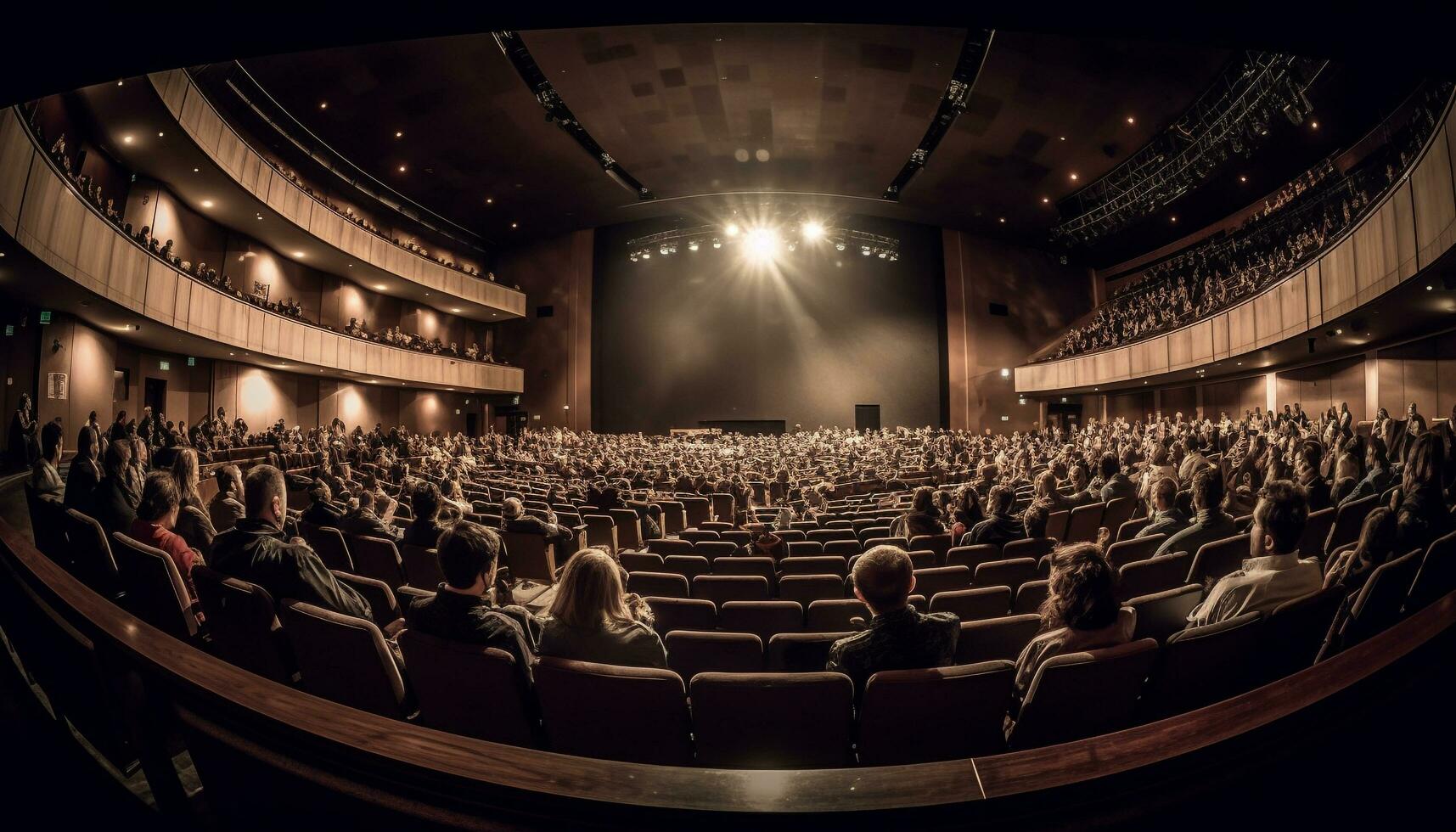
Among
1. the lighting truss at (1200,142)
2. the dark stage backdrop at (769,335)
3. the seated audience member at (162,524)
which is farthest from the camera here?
the dark stage backdrop at (769,335)

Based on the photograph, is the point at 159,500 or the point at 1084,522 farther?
the point at 1084,522

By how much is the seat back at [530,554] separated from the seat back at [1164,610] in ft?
16.0

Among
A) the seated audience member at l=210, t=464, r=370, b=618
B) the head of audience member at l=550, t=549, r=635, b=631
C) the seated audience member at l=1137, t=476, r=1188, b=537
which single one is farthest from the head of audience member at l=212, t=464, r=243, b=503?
the seated audience member at l=1137, t=476, r=1188, b=537

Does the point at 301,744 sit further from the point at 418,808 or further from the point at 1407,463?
the point at 1407,463

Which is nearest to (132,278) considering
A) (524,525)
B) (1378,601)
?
(524,525)

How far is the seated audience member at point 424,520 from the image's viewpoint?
15.6 ft

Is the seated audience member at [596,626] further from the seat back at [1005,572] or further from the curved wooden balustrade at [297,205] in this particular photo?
the curved wooden balustrade at [297,205]

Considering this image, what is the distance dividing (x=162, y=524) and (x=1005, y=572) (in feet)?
16.6

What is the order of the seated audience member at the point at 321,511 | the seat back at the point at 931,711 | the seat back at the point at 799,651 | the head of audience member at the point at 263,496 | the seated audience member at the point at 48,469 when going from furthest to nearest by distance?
the seated audience member at the point at 48,469 → the seated audience member at the point at 321,511 → the head of audience member at the point at 263,496 → the seat back at the point at 799,651 → the seat back at the point at 931,711

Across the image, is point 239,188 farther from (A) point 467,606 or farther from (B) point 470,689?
(B) point 470,689

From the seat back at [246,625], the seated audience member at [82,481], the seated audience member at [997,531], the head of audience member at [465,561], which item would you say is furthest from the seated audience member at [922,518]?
the seated audience member at [82,481]

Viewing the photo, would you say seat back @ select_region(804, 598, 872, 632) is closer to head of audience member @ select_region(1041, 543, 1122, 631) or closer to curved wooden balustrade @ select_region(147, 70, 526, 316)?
head of audience member @ select_region(1041, 543, 1122, 631)

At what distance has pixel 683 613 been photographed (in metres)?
3.32

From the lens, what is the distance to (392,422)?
23.1m
